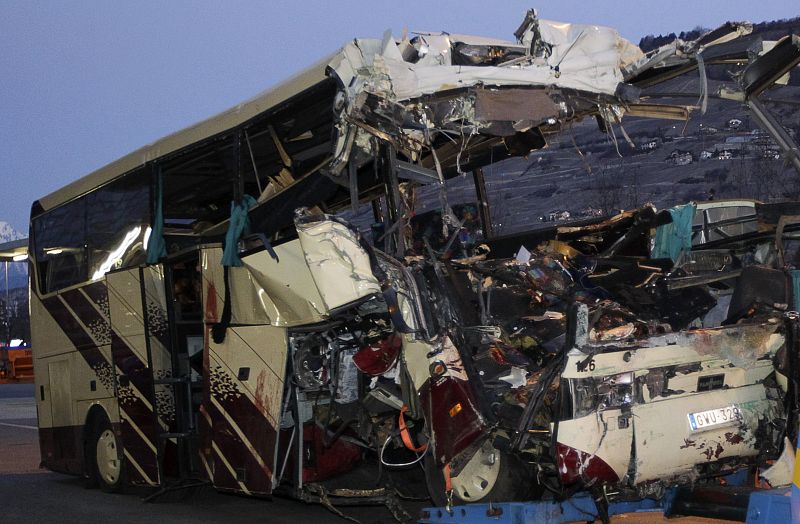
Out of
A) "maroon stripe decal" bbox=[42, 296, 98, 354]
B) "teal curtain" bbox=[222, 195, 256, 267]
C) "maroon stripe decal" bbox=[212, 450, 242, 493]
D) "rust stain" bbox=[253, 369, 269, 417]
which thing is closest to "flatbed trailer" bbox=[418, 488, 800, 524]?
"rust stain" bbox=[253, 369, 269, 417]

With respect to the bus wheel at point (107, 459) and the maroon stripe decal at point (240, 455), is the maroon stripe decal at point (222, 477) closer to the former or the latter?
the maroon stripe decal at point (240, 455)

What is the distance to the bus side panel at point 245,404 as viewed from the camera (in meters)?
8.13

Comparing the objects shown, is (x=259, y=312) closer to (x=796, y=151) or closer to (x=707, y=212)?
(x=796, y=151)

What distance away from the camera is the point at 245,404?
27.6 ft

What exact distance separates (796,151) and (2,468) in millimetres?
10631

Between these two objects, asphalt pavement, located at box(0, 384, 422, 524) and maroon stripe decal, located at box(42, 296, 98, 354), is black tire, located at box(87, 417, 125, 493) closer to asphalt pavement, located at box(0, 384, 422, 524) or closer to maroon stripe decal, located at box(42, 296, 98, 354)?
asphalt pavement, located at box(0, 384, 422, 524)

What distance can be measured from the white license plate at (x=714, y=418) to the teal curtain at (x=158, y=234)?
5.33 m

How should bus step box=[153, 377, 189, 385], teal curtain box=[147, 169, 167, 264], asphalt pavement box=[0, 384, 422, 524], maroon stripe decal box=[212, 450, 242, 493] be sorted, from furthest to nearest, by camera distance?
teal curtain box=[147, 169, 167, 264]
bus step box=[153, 377, 189, 385]
asphalt pavement box=[0, 384, 422, 524]
maroon stripe decal box=[212, 450, 242, 493]

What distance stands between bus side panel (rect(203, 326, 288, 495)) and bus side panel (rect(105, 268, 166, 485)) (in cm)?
115

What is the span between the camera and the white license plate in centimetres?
654

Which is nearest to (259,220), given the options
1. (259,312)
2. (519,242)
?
(259,312)

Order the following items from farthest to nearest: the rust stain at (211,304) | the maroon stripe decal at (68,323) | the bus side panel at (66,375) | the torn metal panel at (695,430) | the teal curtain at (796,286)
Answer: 1. the maroon stripe decal at (68,323)
2. the bus side panel at (66,375)
3. the rust stain at (211,304)
4. the teal curtain at (796,286)
5. the torn metal panel at (695,430)

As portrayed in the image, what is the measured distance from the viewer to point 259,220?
27.1ft

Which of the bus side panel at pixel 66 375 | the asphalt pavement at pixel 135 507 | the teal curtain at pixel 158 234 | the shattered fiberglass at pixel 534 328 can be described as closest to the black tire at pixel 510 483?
the shattered fiberglass at pixel 534 328
